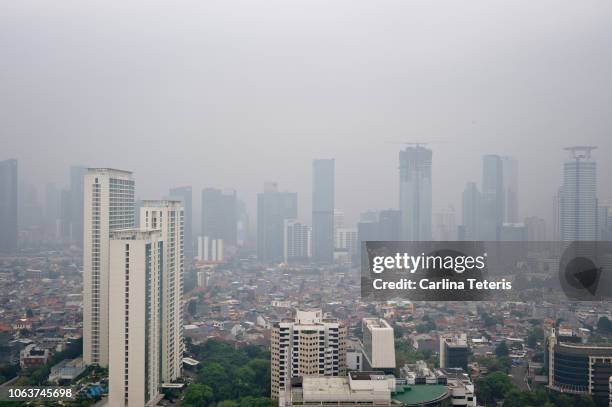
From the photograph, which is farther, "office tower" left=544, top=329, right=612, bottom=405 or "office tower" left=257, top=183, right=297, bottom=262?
"office tower" left=257, top=183, right=297, bottom=262

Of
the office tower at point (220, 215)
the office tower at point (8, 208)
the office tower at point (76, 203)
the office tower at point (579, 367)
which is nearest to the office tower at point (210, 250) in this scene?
the office tower at point (220, 215)

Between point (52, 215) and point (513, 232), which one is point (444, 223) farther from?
point (52, 215)

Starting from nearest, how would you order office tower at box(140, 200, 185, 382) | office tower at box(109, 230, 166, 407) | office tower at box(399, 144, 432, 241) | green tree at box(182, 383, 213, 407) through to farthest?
1. office tower at box(109, 230, 166, 407)
2. green tree at box(182, 383, 213, 407)
3. office tower at box(140, 200, 185, 382)
4. office tower at box(399, 144, 432, 241)

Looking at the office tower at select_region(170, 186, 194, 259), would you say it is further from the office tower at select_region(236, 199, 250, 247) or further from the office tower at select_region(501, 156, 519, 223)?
the office tower at select_region(501, 156, 519, 223)

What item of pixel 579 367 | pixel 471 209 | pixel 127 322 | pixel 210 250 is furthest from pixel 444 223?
pixel 210 250

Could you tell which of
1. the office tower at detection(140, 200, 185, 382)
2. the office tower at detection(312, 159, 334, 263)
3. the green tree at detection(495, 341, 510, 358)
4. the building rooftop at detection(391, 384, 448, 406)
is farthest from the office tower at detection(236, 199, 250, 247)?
the building rooftop at detection(391, 384, 448, 406)

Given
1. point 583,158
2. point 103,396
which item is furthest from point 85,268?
point 583,158
